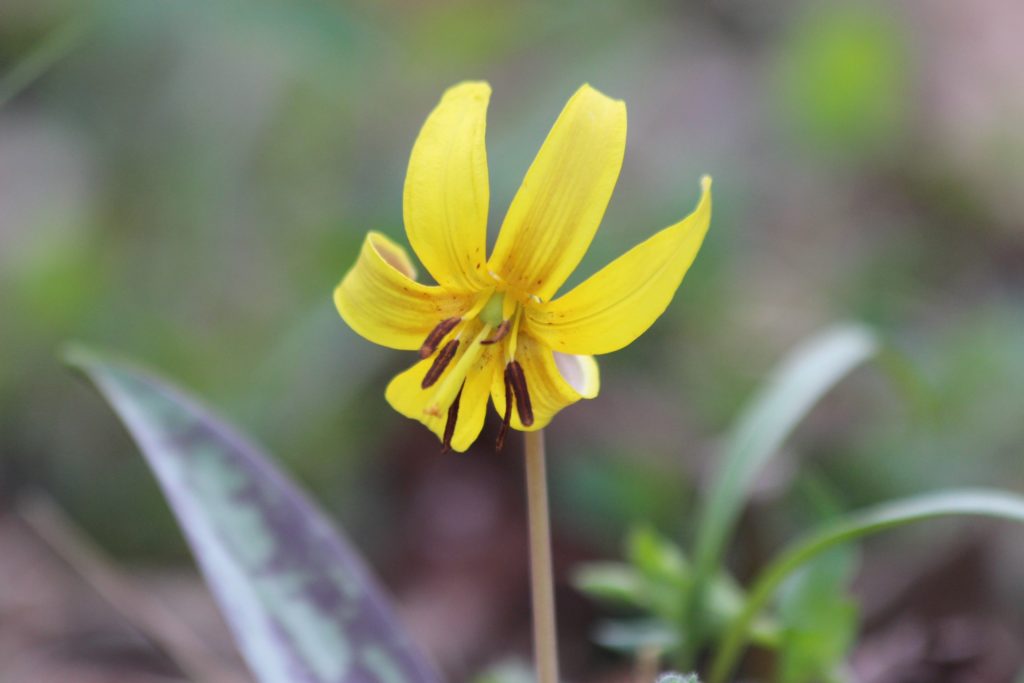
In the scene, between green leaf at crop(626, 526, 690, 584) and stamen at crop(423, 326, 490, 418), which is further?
green leaf at crop(626, 526, 690, 584)

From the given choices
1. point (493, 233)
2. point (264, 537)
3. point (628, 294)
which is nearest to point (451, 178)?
point (628, 294)

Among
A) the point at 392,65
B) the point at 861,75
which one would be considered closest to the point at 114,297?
the point at 392,65

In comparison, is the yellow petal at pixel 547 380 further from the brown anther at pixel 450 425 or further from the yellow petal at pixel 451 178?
the yellow petal at pixel 451 178

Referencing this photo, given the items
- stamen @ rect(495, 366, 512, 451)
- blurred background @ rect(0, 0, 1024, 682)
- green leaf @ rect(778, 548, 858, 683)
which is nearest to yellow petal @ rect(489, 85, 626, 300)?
stamen @ rect(495, 366, 512, 451)

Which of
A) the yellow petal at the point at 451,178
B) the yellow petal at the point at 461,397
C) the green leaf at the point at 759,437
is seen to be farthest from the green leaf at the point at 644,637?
the yellow petal at the point at 451,178

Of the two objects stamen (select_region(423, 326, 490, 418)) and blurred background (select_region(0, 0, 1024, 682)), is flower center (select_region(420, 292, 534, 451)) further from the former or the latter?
blurred background (select_region(0, 0, 1024, 682))

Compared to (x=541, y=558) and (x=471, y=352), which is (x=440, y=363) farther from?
(x=541, y=558)
